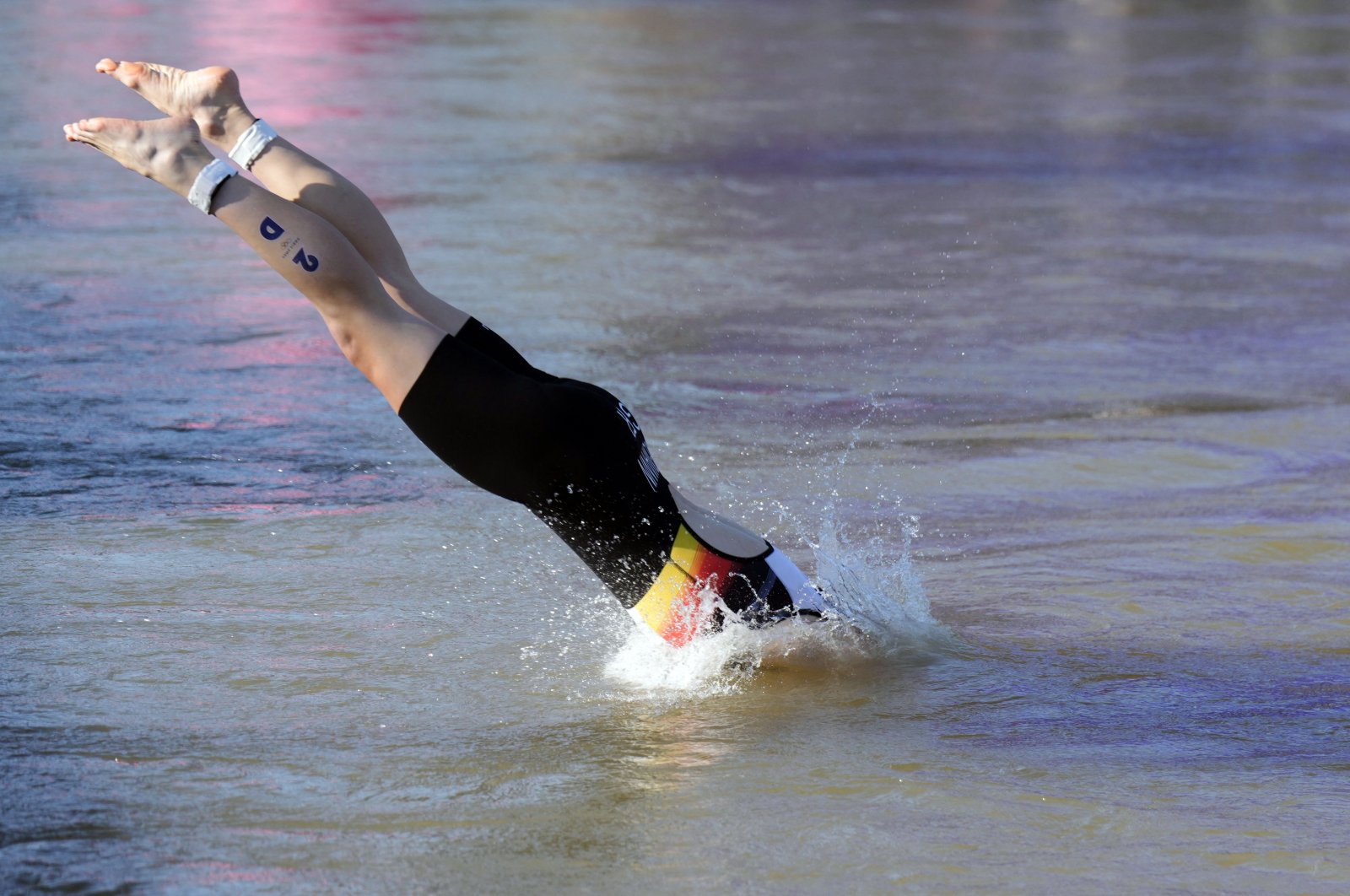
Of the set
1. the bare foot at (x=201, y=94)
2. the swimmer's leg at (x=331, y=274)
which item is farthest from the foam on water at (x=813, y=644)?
the bare foot at (x=201, y=94)

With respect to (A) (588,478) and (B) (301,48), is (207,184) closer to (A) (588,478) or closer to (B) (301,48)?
(A) (588,478)

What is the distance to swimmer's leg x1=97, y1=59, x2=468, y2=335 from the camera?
4832mm

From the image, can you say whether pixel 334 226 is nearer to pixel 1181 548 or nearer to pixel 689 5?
pixel 1181 548

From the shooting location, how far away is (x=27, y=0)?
86.8 feet

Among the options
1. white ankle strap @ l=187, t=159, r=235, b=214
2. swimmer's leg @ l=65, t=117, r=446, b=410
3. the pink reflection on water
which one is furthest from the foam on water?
the pink reflection on water

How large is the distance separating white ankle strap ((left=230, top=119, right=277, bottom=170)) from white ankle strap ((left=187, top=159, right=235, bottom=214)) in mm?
449

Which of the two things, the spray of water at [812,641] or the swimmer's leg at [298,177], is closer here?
the spray of water at [812,641]

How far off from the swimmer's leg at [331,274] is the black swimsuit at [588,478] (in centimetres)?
6

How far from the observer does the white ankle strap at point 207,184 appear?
446 centimetres

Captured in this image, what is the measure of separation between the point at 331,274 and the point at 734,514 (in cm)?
198

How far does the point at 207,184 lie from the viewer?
14.6 feet

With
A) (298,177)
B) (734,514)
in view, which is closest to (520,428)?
(298,177)

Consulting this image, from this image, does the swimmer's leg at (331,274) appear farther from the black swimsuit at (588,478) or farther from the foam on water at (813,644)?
the foam on water at (813,644)

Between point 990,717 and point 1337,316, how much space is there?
522cm
